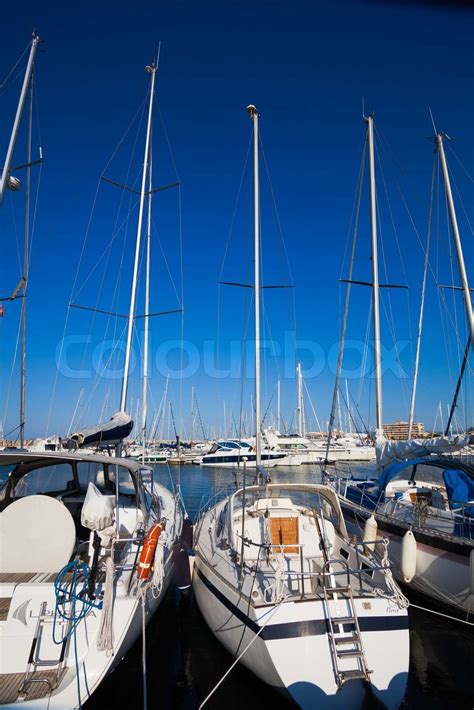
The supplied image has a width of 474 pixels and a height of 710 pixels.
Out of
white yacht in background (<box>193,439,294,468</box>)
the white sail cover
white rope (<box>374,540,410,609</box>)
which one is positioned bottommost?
white yacht in background (<box>193,439,294,468</box>)

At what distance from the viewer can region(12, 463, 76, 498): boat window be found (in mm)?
9672

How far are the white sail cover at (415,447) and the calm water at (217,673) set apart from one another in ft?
12.7

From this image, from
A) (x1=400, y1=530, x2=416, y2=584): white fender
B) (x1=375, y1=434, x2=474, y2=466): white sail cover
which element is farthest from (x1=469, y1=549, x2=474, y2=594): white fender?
(x1=375, y1=434, x2=474, y2=466): white sail cover

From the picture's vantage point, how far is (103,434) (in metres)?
10.3

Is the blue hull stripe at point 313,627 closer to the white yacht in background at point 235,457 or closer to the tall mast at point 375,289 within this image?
the tall mast at point 375,289

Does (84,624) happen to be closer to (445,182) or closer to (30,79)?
(30,79)

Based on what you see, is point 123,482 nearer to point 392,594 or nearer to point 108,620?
point 108,620

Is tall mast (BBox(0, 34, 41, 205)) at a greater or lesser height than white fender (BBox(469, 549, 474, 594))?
greater

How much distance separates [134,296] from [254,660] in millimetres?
12412

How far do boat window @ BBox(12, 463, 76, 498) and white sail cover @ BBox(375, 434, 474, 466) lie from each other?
9199 millimetres

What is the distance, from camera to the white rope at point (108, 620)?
194 inches

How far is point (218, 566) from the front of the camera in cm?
741

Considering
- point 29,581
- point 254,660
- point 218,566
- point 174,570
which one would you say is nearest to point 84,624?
point 29,581

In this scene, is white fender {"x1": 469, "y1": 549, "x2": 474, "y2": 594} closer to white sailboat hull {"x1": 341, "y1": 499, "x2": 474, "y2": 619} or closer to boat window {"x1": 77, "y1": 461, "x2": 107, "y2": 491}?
white sailboat hull {"x1": 341, "y1": 499, "x2": 474, "y2": 619}
